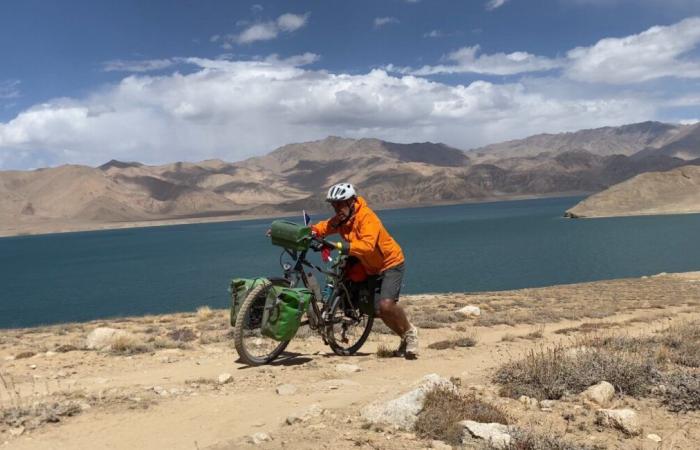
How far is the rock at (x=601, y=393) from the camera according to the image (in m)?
5.28

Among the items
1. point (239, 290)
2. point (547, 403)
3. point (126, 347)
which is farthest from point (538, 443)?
point (126, 347)

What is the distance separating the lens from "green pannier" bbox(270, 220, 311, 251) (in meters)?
7.45

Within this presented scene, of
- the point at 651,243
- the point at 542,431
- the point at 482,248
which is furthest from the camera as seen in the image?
the point at 482,248

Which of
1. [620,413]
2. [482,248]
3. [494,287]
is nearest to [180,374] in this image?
[620,413]

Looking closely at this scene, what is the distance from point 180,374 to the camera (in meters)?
7.65

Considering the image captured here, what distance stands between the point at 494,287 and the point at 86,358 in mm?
32789

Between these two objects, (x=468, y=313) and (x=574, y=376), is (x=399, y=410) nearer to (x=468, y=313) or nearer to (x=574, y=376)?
(x=574, y=376)

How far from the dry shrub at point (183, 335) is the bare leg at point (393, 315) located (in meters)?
4.76

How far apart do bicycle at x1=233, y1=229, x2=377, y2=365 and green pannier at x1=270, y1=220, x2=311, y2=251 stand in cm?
8

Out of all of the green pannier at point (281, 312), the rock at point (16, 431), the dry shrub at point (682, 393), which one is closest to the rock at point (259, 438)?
the rock at point (16, 431)

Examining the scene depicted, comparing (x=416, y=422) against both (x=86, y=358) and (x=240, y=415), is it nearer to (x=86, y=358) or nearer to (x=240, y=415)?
(x=240, y=415)

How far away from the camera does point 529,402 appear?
17.9 feet

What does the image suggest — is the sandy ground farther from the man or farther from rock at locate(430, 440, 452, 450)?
the man

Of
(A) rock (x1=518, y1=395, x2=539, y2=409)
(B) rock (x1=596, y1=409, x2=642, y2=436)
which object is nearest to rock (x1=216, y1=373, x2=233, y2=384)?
(A) rock (x1=518, y1=395, x2=539, y2=409)
